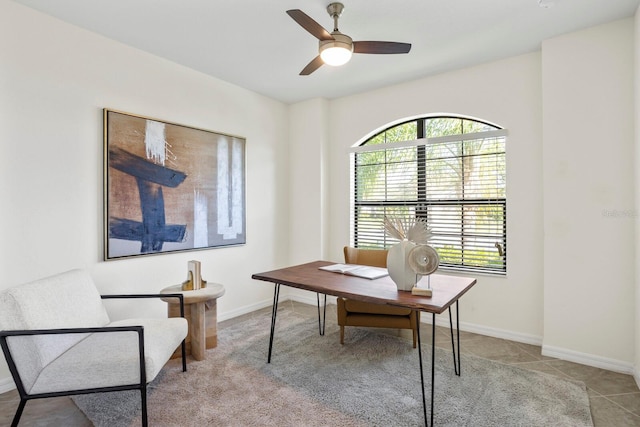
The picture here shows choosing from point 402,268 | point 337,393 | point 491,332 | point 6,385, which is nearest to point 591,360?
point 491,332

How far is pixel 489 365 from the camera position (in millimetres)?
2664

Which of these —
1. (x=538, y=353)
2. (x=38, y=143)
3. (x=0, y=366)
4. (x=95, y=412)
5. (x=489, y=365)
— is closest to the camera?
(x=95, y=412)

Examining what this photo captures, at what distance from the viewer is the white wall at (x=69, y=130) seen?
2361 millimetres

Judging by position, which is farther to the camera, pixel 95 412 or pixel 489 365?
pixel 489 365

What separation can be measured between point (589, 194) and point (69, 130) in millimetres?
4106

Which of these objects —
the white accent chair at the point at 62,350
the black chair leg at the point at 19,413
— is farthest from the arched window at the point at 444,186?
the black chair leg at the point at 19,413

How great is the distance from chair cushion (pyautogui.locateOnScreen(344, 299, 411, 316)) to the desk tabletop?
412 mm

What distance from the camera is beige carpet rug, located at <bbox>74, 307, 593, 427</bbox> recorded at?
78.9 inches

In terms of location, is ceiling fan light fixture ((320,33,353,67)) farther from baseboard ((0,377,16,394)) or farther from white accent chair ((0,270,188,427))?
baseboard ((0,377,16,394))

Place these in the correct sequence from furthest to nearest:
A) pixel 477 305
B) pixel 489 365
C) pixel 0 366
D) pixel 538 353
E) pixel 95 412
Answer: pixel 477 305
pixel 538 353
pixel 489 365
pixel 0 366
pixel 95 412

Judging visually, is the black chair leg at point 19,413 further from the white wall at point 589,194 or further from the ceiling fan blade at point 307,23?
the white wall at point 589,194

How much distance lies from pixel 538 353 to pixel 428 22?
113 inches

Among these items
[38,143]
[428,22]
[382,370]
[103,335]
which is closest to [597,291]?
[382,370]

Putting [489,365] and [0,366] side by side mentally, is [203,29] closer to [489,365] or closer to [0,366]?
[0,366]
